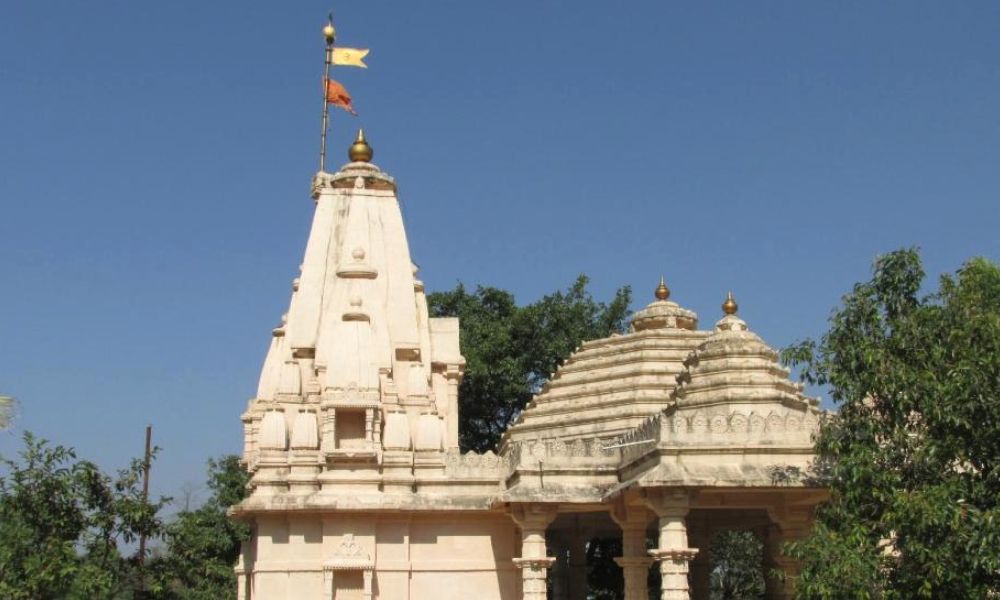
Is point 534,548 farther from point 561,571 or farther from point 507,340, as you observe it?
point 507,340

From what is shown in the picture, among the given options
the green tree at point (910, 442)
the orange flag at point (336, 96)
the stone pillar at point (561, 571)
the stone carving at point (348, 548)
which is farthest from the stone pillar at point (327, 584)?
the orange flag at point (336, 96)

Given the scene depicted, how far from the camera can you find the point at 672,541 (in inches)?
763

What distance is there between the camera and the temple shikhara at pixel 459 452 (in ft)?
64.2

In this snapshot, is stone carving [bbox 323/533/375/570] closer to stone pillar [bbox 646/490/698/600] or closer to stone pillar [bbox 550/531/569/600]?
stone pillar [bbox 646/490/698/600]

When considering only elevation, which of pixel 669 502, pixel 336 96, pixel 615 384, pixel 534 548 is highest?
pixel 336 96

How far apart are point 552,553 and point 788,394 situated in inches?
572

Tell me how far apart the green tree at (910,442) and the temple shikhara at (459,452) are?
2.70 meters

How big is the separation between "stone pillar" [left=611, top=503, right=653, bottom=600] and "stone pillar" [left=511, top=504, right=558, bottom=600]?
1.25 meters

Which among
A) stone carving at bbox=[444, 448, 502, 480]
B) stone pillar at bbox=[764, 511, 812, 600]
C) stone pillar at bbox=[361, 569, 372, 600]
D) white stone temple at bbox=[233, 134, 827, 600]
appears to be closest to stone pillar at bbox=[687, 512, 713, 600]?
white stone temple at bbox=[233, 134, 827, 600]

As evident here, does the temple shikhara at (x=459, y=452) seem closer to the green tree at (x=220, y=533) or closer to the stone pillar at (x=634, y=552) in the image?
the stone pillar at (x=634, y=552)

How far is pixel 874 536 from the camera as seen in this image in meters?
15.8

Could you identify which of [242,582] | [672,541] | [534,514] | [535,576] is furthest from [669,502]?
[242,582]

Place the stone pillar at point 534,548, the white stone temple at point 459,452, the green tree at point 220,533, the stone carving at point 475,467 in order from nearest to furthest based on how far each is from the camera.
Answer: the white stone temple at point 459,452 < the stone pillar at point 534,548 < the stone carving at point 475,467 < the green tree at point 220,533

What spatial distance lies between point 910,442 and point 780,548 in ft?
18.2
